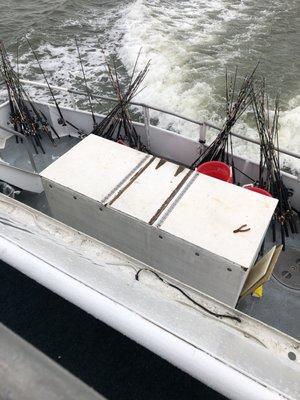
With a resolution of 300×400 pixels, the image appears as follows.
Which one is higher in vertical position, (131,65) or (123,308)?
(123,308)

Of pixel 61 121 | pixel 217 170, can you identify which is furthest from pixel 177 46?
pixel 217 170

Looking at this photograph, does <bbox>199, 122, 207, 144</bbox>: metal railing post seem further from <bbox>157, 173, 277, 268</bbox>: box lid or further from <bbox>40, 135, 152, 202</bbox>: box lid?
<bbox>157, 173, 277, 268</bbox>: box lid

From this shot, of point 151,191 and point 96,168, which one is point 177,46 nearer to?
point 96,168

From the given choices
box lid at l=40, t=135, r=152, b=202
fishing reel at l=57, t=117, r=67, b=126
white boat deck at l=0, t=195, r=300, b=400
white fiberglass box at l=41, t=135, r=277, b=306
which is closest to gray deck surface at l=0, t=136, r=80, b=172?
fishing reel at l=57, t=117, r=67, b=126

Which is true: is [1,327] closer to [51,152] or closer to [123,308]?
[123,308]

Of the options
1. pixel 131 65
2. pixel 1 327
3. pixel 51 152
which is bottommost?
pixel 131 65

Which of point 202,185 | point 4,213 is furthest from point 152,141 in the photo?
point 4,213

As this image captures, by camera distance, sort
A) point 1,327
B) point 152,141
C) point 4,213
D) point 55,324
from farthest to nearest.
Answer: point 152,141 → point 4,213 → point 55,324 → point 1,327
